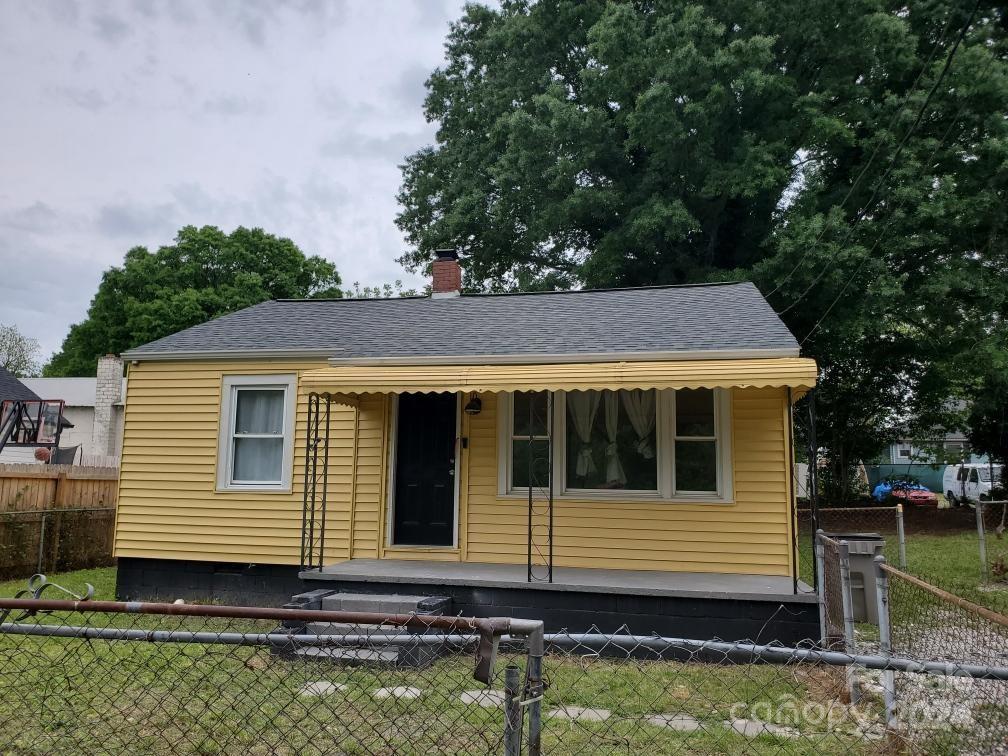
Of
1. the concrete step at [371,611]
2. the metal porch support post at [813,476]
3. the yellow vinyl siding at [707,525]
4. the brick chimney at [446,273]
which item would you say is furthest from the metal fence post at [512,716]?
the brick chimney at [446,273]

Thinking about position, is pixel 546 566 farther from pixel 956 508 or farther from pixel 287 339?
pixel 956 508

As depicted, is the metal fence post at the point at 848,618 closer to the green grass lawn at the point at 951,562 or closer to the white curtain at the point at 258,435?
the green grass lawn at the point at 951,562

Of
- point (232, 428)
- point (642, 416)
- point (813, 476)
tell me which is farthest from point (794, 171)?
point (232, 428)

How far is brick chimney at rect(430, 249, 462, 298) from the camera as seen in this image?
1213 cm

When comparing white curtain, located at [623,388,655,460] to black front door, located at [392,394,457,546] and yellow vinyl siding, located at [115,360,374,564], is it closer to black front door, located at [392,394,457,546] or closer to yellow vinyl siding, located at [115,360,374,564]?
black front door, located at [392,394,457,546]

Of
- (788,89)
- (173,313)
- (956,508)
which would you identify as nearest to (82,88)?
(788,89)

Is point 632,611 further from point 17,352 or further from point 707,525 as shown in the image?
point 17,352

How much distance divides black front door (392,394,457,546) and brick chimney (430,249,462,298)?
11.2 feet

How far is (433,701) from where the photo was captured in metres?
4.98

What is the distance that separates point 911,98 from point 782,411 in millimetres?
13156

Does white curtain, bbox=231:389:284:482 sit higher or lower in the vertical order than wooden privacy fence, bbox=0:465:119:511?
higher

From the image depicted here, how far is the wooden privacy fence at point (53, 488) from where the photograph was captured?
11664mm

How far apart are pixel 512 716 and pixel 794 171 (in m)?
19.8

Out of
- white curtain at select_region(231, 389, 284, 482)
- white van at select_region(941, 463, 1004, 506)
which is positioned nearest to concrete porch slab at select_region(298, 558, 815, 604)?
white curtain at select_region(231, 389, 284, 482)
